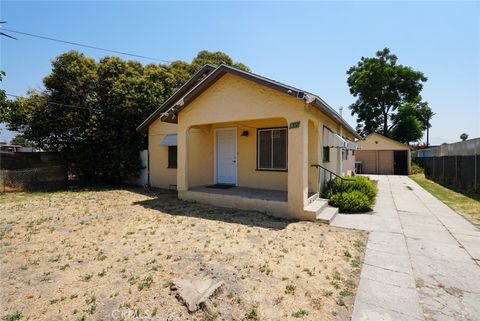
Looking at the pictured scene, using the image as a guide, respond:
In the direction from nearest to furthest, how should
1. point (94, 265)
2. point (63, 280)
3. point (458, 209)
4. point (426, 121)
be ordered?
point (63, 280), point (94, 265), point (458, 209), point (426, 121)

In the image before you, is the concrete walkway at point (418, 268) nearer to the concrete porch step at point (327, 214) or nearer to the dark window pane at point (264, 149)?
the concrete porch step at point (327, 214)

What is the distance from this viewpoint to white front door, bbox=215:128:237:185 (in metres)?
10.6

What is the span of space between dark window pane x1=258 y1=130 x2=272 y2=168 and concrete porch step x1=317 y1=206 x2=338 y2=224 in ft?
9.21

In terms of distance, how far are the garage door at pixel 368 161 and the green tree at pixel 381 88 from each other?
12.2 metres

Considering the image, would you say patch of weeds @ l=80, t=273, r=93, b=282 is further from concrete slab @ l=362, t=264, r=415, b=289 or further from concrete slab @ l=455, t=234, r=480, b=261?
concrete slab @ l=455, t=234, r=480, b=261

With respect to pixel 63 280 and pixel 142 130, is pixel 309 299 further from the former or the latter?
pixel 142 130

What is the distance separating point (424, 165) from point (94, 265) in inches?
1150

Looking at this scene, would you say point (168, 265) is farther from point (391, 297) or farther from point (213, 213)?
point (213, 213)

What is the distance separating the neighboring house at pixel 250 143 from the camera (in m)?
7.13

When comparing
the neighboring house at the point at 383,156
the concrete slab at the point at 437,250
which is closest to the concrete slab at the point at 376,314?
the concrete slab at the point at 437,250

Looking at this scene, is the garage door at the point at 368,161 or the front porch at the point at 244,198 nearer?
the front porch at the point at 244,198

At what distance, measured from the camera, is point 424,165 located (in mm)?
25250

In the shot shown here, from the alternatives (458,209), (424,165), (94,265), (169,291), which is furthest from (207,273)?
(424,165)

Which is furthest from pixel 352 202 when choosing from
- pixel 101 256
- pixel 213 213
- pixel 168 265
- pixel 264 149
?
pixel 101 256
